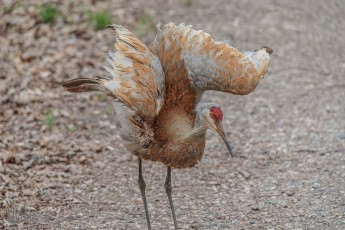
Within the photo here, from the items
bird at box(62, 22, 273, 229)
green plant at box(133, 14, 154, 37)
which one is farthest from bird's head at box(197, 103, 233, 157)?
green plant at box(133, 14, 154, 37)

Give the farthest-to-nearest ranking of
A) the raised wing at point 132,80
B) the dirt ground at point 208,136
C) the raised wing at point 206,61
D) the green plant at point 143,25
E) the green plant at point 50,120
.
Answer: the green plant at point 143,25 → the green plant at point 50,120 → the dirt ground at point 208,136 → the raised wing at point 206,61 → the raised wing at point 132,80

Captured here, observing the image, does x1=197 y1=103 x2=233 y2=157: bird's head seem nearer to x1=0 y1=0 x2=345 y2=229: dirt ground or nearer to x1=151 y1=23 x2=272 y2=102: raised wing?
x1=151 y1=23 x2=272 y2=102: raised wing

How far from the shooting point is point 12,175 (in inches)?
271

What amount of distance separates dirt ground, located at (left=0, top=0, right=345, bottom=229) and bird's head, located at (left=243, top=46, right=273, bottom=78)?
145 centimetres

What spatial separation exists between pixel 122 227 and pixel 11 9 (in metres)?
5.61

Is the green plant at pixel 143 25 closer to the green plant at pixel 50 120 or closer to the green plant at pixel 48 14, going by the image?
the green plant at pixel 48 14

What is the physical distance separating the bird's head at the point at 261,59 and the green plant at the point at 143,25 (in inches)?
178

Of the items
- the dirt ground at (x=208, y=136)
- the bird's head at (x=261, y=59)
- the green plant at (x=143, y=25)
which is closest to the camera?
the bird's head at (x=261, y=59)

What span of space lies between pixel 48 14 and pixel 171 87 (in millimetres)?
5081

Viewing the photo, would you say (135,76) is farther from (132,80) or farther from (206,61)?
(206,61)

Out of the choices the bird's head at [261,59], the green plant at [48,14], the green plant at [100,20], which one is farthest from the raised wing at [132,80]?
the green plant at [48,14]

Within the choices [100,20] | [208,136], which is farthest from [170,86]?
[100,20]

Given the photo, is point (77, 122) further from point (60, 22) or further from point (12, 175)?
point (60, 22)

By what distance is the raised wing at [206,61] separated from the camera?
220 inches
